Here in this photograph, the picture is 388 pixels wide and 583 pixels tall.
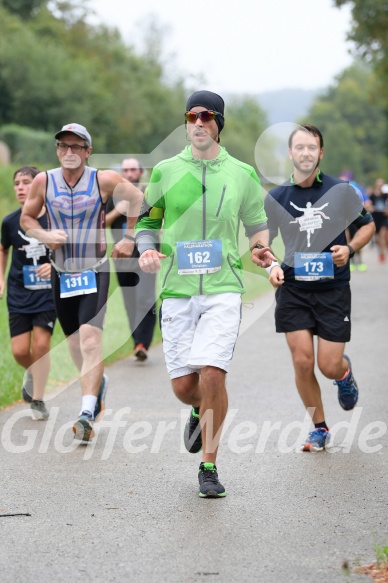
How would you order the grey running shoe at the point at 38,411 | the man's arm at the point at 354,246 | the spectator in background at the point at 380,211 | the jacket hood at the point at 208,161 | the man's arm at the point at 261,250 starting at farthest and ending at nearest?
1. the spectator in background at the point at 380,211
2. the grey running shoe at the point at 38,411
3. the man's arm at the point at 354,246
4. the man's arm at the point at 261,250
5. the jacket hood at the point at 208,161

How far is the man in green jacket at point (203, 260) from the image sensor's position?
6500 mm

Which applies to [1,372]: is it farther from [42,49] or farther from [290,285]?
[42,49]

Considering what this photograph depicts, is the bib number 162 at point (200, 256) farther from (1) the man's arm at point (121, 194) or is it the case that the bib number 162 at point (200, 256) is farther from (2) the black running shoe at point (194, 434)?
(1) the man's arm at point (121, 194)

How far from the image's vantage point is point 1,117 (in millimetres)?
57219

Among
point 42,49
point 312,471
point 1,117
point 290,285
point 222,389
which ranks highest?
point 42,49

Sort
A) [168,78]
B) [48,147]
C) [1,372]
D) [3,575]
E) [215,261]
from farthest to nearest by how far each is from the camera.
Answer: [168,78] → [48,147] → [1,372] → [215,261] → [3,575]

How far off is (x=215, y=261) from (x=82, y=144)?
6.96ft

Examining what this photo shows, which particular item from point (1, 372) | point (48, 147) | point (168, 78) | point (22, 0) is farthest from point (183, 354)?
point (168, 78)

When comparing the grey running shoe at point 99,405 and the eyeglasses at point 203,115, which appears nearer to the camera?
the eyeglasses at point 203,115

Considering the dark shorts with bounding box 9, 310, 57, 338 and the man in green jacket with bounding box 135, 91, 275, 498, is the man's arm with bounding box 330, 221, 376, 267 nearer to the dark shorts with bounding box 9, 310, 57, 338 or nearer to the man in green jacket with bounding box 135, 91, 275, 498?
the man in green jacket with bounding box 135, 91, 275, 498

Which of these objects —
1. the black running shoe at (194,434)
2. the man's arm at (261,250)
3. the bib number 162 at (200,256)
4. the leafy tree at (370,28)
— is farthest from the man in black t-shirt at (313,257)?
the leafy tree at (370,28)

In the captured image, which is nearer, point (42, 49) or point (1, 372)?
point (1, 372)

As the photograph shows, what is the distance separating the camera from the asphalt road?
504 cm

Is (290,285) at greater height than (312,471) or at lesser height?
greater
